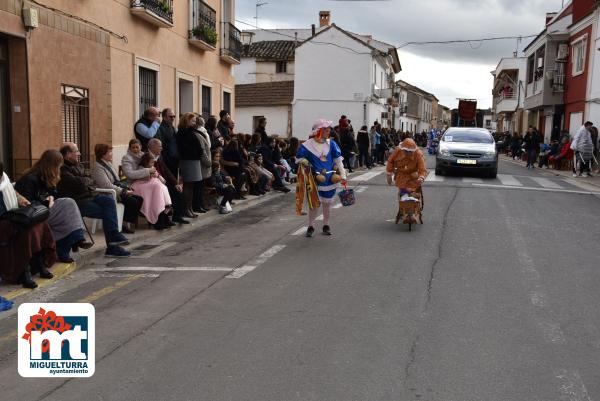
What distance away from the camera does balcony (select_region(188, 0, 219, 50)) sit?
59.1 ft

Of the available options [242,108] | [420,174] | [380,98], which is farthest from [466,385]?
[380,98]

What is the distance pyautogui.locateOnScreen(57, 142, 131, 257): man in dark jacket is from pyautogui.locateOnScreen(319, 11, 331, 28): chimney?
49.3 meters

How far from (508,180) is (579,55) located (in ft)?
46.3

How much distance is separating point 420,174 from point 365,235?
4.92ft

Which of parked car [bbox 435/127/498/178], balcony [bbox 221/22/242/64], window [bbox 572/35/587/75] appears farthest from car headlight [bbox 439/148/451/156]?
window [bbox 572/35/587/75]

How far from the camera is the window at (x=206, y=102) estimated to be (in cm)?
2014

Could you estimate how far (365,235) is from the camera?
9641 mm

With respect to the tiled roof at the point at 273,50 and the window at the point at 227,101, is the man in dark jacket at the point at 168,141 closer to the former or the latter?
the window at the point at 227,101

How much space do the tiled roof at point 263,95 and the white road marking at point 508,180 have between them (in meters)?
25.0

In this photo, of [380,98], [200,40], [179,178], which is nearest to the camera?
[179,178]

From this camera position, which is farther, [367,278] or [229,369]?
[367,278]

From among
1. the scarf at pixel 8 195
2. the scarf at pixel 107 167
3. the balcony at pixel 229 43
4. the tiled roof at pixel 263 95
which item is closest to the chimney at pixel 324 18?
the tiled roof at pixel 263 95

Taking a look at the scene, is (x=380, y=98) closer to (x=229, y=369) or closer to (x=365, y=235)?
(x=365, y=235)

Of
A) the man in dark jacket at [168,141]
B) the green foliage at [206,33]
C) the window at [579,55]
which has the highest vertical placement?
the window at [579,55]
